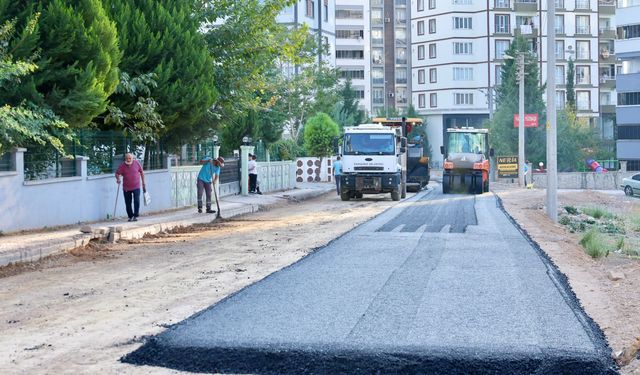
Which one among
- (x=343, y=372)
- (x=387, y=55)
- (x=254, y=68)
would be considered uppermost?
(x=387, y=55)

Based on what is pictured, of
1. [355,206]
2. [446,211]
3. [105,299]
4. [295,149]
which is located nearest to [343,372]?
[105,299]

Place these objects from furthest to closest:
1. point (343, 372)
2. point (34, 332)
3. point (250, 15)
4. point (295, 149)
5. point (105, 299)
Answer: point (295, 149) < point (250, 15) < point (105, 299) < point (34, 332) < point (343, 372)

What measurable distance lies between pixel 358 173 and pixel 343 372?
95.0ft

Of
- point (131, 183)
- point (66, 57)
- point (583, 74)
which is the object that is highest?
point (583, 74)

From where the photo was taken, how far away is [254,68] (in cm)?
3055

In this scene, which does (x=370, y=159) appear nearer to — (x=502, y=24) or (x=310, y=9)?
(x=310, y=9)

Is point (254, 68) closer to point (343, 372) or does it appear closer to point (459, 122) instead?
point (343, 372)

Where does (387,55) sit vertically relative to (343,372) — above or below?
above

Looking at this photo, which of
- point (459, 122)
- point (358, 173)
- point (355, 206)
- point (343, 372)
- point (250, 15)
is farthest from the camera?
point (459, 122)

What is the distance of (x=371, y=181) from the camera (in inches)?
1469

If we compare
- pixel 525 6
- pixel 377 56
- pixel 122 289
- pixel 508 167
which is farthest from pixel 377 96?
pixel 122 289

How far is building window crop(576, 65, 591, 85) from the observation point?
99.2 m

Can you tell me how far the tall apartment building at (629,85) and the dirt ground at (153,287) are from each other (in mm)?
58739

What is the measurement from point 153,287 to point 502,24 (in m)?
89.3
